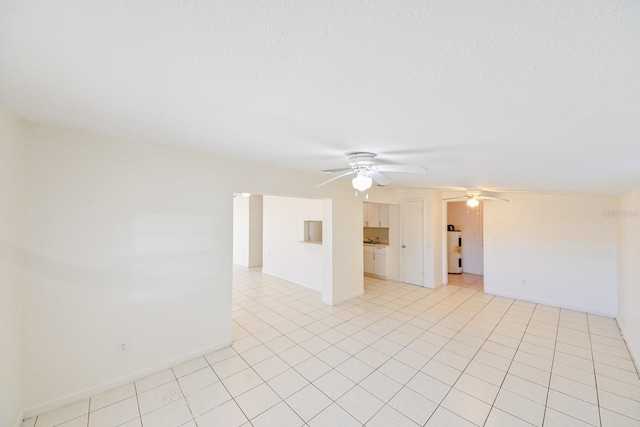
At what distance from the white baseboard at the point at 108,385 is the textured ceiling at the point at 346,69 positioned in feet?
7.52

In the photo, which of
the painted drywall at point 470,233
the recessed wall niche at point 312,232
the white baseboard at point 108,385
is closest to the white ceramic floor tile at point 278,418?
the white baseboard at point 108,385

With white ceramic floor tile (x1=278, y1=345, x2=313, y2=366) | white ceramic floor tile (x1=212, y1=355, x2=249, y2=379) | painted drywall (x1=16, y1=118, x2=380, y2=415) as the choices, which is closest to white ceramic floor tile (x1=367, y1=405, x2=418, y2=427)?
white ceramic floor tile (x1=278, y1=345, x2=313, y2=366)

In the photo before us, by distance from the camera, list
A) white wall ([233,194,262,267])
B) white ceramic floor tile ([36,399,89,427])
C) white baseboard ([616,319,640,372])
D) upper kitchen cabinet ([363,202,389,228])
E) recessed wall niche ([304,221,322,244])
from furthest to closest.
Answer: white wall ([233,194,262,267])
upper kitchen cabinet ([363,202,389,228])
recessed wall niche ([304,221,322,244])
white baseboard ([616,319,640,372])
white ceramic floor tile ([36,399,89,427])

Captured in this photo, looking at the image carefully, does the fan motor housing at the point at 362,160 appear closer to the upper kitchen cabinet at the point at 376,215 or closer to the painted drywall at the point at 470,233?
the upper kitchen cabinet at the point at 376,215

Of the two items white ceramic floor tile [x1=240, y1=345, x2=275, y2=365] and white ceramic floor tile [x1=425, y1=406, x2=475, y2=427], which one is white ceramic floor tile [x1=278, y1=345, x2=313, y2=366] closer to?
white ceramic floor tile [x1=240, y1=345, x2=275, y2=365]

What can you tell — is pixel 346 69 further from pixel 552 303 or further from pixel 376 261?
pixel 376 261

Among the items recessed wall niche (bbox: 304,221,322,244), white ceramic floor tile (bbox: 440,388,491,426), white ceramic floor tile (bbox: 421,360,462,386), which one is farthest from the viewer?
recessed wall niche (bbox: 304,221,322,244)

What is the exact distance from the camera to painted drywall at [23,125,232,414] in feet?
6.68

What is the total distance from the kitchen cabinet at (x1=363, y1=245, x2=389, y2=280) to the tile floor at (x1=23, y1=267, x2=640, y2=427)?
225 centimetres

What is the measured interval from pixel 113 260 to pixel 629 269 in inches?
234

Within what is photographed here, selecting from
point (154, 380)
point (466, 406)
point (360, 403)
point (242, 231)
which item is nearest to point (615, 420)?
point (466, 406)

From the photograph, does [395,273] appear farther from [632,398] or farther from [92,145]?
[92,145]

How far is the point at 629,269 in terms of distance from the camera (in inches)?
127

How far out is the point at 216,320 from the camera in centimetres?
302
